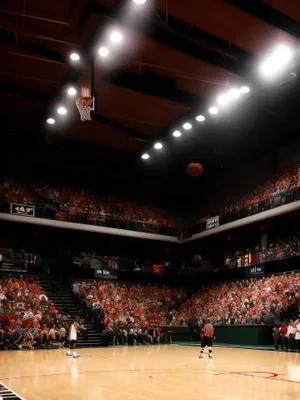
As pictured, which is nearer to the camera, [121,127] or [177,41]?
[177,41]

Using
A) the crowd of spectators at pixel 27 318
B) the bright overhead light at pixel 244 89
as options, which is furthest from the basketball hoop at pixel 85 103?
the crowd of spectators at pixel 27 318

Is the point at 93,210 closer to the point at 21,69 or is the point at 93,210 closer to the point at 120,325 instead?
the point at 120,325

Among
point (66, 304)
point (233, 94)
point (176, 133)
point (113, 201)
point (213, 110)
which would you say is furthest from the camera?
point (113, 201)

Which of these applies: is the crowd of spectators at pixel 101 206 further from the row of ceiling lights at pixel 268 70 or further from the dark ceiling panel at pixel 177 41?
the dark ceiling panel at pixel 177 41

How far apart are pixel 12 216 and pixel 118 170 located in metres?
10.4

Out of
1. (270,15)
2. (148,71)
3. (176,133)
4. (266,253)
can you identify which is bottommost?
(266,253)

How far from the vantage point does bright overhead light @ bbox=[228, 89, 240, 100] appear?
65.4 feet

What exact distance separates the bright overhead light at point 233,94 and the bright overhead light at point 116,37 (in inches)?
228

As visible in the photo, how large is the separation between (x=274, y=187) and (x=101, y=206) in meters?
12.9

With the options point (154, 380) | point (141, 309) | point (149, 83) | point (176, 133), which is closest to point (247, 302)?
point (141, 309)

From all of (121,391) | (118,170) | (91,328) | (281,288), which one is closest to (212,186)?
(118,170)

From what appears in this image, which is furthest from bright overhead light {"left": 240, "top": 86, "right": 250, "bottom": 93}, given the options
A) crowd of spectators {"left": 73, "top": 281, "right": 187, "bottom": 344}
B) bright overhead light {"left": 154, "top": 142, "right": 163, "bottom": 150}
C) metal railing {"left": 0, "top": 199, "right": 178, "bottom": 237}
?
metal railing {"left": 0, "top": 199, "right": 178, "bottom": 237}

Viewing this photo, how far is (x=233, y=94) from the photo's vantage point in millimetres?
20156

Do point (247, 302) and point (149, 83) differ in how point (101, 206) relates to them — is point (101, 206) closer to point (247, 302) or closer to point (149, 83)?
point (247, 302)
